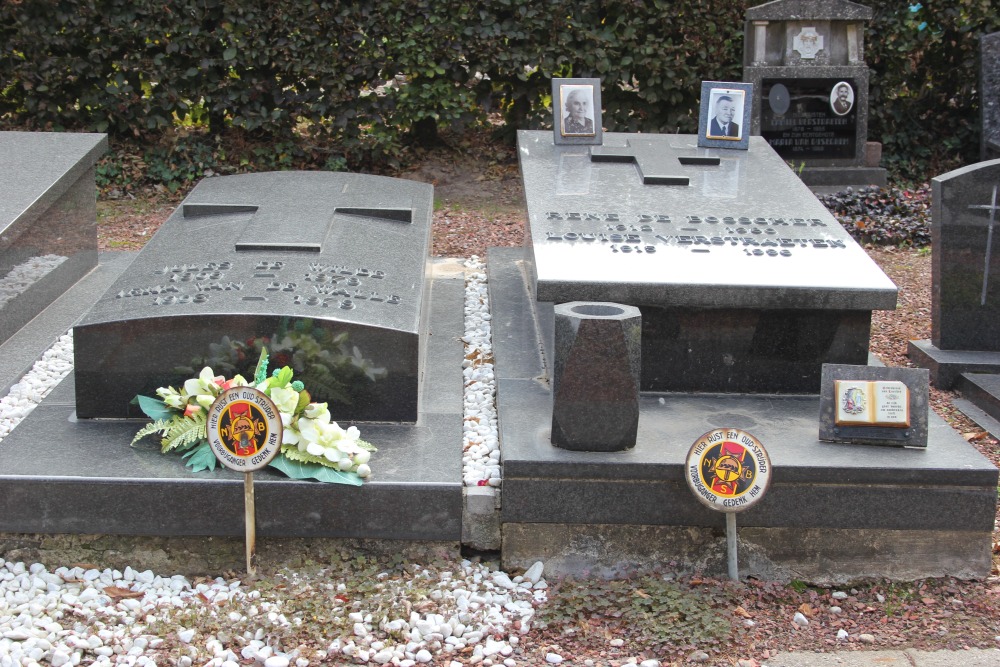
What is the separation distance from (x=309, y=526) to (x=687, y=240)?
2.14m

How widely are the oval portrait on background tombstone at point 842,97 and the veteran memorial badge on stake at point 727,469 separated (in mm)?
6703

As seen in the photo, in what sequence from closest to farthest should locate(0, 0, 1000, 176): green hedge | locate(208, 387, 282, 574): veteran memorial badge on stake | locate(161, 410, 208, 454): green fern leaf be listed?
1. locate(208, 387, 282, 574): veteran memorial badge on stake
2. locate(161, 410, 208, 454): green fern leaf
3. locate(0, 0, 1000, 176): green hedge

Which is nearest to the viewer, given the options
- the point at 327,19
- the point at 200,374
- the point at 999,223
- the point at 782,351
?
the point at 200,374

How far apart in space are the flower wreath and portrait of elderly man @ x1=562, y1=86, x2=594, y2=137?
298 centimetres

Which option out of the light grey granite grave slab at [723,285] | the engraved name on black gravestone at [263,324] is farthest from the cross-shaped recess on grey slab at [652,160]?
the engraved name on black gravestone at [263,324]

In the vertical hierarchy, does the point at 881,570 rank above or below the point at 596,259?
below

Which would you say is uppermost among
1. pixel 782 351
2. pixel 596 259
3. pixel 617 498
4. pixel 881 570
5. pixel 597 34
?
pixel 597 34

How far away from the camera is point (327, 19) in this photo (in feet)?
29.5

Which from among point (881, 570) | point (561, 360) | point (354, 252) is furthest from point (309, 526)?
point (881, 570)

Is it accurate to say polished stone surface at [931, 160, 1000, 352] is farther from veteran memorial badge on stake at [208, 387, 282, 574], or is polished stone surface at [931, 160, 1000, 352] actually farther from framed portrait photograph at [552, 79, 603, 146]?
veteran memorial badge on stake at [208, 387, 282, 574]

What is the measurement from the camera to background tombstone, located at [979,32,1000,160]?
9117mm

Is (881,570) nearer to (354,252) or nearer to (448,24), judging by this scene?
(354,252)

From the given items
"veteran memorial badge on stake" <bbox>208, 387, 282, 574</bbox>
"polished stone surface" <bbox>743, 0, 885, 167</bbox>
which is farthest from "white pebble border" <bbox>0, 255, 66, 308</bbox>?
"polished stone surface" <bbox>743, 0, 885, 167</bbox>

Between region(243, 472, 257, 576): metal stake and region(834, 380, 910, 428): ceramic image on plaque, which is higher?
region(834, 380, 910, 428): ceramic image on plaque
